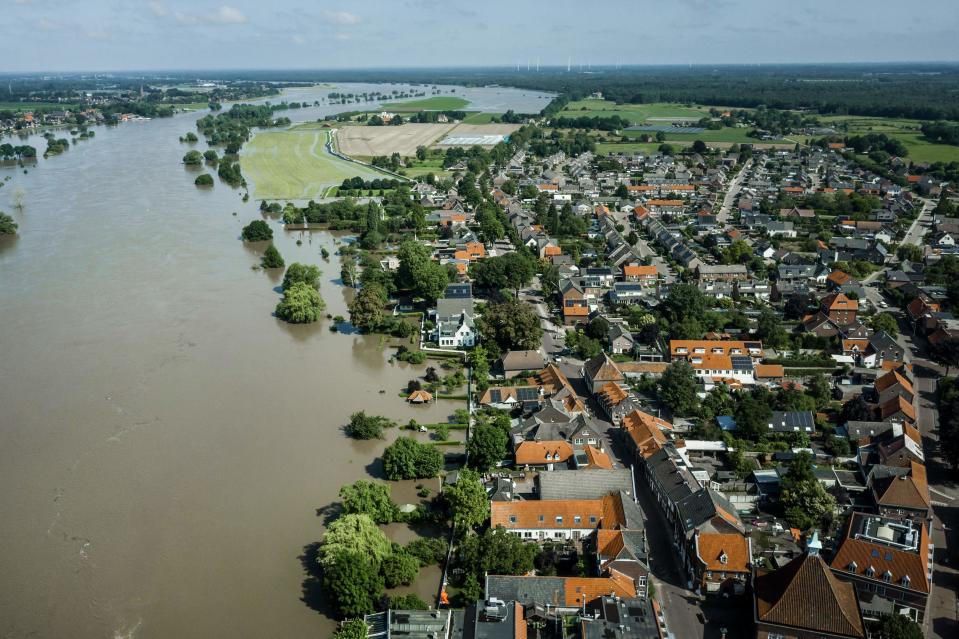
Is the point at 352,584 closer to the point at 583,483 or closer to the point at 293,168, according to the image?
the point at 583,483

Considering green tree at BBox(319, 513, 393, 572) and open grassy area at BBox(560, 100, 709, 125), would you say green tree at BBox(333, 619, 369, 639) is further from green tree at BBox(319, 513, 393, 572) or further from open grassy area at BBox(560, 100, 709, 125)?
open grassy area at BBox(560, 100, 709, 125)

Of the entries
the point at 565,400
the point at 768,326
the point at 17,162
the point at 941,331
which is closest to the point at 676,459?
the point at 565,400

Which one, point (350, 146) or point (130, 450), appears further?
point (350, 146)

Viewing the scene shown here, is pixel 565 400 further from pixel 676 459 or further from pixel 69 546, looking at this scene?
pixel 69 546

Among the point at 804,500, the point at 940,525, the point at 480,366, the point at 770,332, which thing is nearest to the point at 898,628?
the point at 804,500

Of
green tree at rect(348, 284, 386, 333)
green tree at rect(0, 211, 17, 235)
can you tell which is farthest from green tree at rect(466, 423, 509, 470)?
green tree at rect(0, 211, 17, 235)
